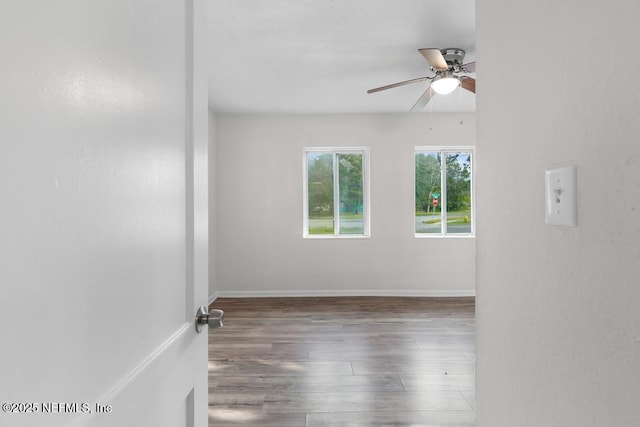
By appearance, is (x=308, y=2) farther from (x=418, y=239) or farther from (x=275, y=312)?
(x=418, y=239)

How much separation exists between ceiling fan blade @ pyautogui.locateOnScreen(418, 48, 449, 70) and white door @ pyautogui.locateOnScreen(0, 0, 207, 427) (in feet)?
6.60

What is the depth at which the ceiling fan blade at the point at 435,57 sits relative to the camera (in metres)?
2.61

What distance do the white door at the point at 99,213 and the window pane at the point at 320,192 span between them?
4.26 meters

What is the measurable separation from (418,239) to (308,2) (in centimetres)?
345

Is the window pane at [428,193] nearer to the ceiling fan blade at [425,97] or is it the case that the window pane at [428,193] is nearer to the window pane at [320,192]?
the window pane at [320,192]

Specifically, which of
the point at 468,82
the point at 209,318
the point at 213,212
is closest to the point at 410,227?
the point at 468,82

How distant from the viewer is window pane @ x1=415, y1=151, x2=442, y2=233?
516 cm

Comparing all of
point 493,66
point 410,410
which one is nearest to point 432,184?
point 410,410

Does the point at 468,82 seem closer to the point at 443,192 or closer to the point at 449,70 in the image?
the point at 449,70

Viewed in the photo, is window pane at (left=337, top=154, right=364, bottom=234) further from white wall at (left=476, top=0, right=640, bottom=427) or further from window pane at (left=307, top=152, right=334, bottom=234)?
white wall at (left=476, top=0, right=640, bottom=427)

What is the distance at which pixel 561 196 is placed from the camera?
0.67 metres

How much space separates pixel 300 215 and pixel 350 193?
75cm

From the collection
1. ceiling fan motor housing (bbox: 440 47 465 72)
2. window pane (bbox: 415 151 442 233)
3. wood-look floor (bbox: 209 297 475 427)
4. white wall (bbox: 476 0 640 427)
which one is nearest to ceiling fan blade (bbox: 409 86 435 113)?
ceiling fan motor housing (bbox: 440 47 465 72)

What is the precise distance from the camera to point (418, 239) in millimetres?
5070
